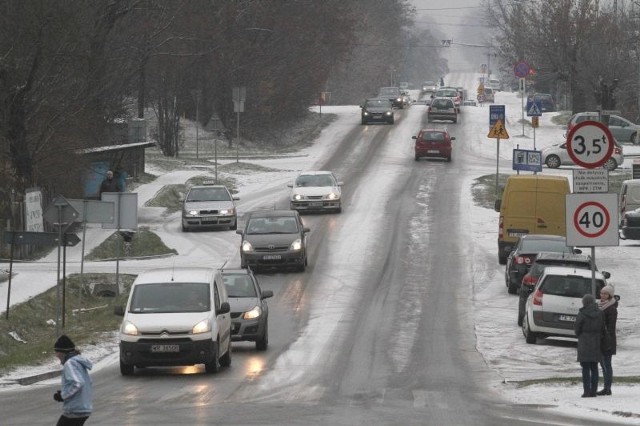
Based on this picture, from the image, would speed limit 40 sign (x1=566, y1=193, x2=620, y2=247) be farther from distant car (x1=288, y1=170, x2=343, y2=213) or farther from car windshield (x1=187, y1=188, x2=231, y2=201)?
distant car (x1=288, y1=170, x2=343, y2=213)

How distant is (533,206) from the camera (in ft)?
127

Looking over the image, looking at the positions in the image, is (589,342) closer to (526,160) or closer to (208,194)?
(526,160)

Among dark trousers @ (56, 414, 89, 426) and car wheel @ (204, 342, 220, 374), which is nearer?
dark trousers @ (56, 414, 89, 426)

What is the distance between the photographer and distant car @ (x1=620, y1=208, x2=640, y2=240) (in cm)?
4388

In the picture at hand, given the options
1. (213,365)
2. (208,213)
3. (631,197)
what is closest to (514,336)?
(213,365)

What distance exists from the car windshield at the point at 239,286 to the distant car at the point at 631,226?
1945cm

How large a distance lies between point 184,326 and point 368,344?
6.24m

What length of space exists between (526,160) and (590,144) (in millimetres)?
27114

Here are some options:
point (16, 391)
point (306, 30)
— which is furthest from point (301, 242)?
point (306, 30)

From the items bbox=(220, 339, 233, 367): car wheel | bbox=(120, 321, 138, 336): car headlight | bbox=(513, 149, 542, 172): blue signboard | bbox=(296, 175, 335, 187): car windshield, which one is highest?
bbox=(513, 149, 542, 172): blue signboard

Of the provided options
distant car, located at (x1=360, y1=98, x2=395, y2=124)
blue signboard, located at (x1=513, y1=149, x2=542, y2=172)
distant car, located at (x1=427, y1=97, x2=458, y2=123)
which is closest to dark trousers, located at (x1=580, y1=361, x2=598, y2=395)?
blue signboard, located at (x1=513, y1=149, x2=542, y2=172)

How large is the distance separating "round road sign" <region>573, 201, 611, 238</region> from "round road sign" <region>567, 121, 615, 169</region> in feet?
1.80

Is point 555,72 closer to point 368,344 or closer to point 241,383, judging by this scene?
point 368,344

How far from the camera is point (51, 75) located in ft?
141
